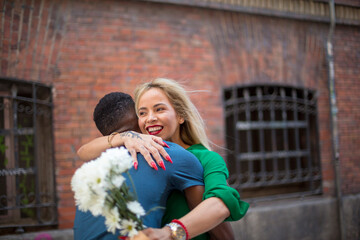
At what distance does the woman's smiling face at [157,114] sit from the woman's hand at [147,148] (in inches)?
11.3

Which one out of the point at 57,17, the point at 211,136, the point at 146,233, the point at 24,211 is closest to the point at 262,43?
the point at 211,136

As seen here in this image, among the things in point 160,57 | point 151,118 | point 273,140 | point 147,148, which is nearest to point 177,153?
point 147,148

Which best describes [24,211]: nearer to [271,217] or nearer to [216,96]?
[216,96]

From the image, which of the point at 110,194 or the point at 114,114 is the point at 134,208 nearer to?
the point at 110,194

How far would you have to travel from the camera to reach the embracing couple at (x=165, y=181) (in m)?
1.45

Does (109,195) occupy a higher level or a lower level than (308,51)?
lower

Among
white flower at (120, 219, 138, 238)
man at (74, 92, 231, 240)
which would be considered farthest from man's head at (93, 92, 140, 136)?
white flower at (120, 219, 138, 238)

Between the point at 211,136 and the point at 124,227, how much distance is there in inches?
163

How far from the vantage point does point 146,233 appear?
4.38ft

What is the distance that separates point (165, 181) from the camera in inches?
58.6

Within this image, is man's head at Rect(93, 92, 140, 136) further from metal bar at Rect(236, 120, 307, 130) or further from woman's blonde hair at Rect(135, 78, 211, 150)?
metal bar at Rect(236, 120, 307, 130)

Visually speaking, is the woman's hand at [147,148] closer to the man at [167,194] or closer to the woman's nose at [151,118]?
the man at [167,194]

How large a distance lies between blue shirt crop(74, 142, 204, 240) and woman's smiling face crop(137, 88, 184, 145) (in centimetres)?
46

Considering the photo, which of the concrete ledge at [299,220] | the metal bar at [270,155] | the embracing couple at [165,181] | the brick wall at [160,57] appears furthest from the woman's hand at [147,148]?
the metal bar at [270,155]
